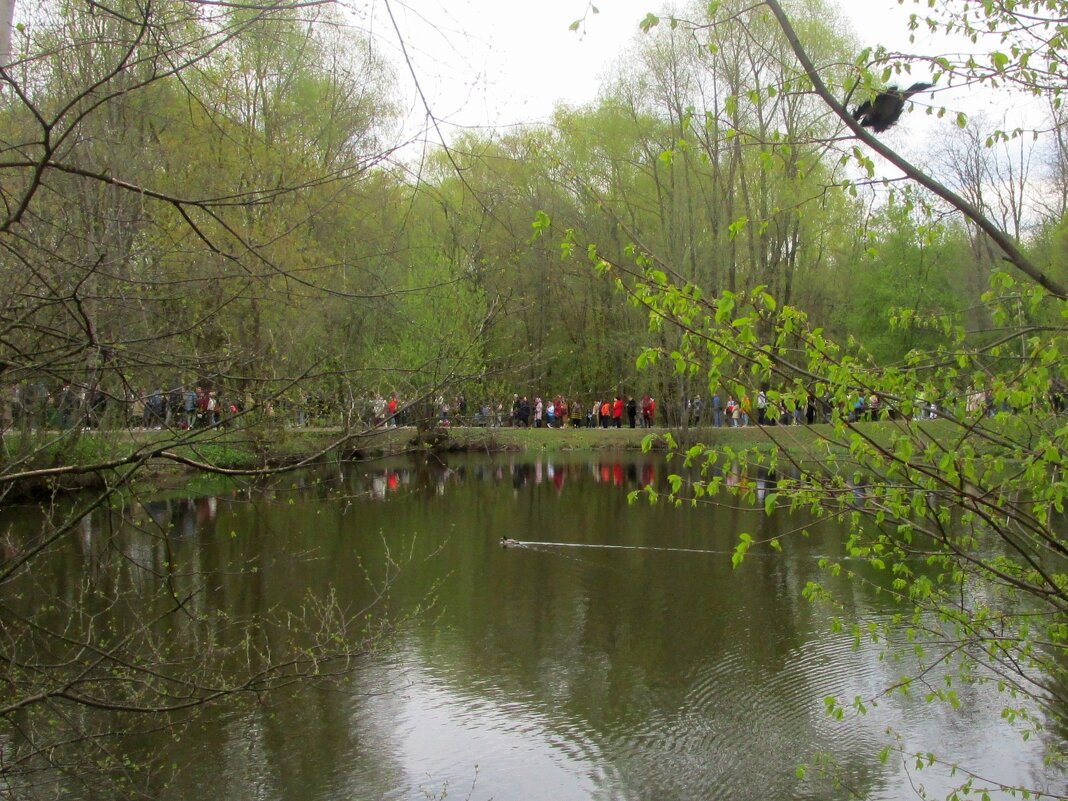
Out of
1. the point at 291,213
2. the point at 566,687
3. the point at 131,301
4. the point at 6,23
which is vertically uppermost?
the point at 291,213

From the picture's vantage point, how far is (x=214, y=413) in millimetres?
6113

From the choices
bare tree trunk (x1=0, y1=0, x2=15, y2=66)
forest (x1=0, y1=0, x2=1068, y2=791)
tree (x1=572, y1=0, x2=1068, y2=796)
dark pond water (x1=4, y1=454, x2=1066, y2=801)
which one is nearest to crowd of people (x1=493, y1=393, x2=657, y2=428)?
dark pond water (x1=4, y1=454, x2=1066, y2=801)

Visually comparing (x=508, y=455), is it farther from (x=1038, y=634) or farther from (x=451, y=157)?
(x=451, y=157)

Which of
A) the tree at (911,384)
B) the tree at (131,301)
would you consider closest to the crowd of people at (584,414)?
the tree at (131,301)

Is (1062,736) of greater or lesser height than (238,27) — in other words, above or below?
below

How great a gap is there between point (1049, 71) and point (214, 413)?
15.2 ft

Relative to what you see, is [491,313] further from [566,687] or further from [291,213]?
[291,213]

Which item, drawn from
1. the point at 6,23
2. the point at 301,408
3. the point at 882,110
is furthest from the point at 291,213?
the point at 882,110

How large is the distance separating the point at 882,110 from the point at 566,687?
6.89m

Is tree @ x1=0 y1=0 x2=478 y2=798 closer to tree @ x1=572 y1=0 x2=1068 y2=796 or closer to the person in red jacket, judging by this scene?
the person in red jacket

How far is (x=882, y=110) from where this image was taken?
380cm

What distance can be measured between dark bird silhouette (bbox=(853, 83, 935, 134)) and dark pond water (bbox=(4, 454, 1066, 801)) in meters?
1.55

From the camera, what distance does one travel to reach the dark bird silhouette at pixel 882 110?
3.78 metres

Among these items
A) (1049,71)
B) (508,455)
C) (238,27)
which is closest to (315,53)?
(238,27)
